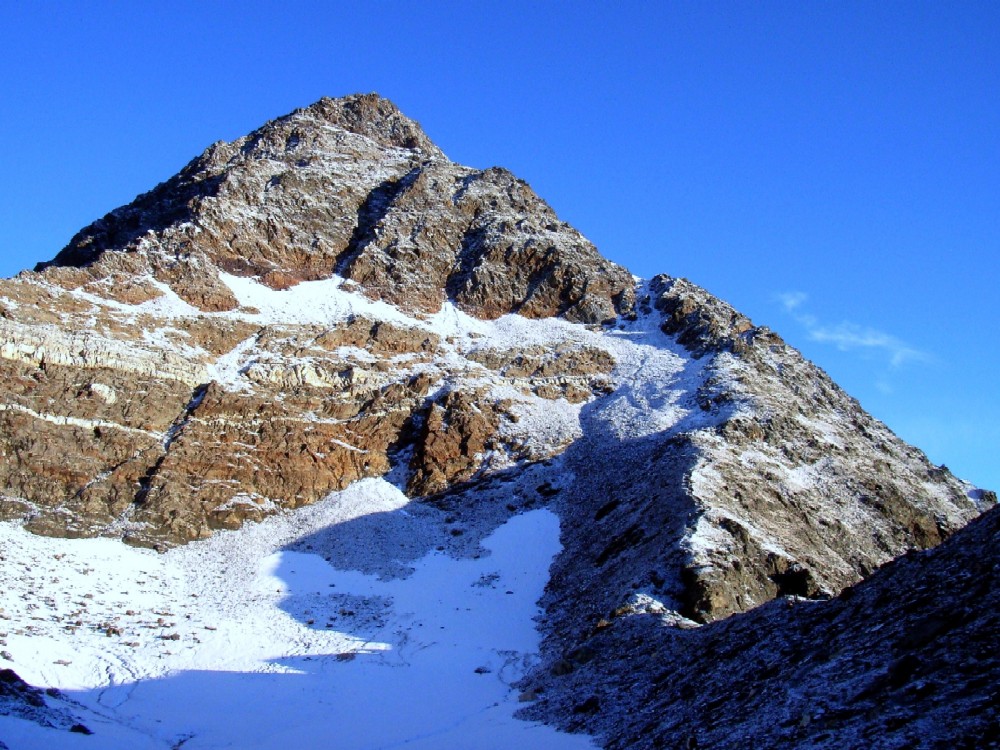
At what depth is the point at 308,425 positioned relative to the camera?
48.2m

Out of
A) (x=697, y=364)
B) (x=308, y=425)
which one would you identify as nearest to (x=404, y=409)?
(x=308, y=425)

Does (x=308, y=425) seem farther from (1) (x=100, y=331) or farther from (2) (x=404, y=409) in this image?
(1) (x=100, y=331)

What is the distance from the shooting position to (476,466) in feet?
158

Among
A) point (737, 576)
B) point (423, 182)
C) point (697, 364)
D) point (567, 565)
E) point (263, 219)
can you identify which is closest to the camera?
point (737, 576)

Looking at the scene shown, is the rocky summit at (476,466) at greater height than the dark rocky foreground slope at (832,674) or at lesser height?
greater

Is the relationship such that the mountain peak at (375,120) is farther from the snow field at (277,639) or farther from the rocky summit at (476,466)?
the snow field at (277,639)

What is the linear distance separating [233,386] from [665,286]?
39679mm

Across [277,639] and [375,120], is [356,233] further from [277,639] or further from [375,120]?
[277,639]

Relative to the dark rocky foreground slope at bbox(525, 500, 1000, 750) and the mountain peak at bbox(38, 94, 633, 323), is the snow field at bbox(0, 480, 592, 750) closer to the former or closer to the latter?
the dark rocky foreground slope at bbox(525, 500, 1000, 750)

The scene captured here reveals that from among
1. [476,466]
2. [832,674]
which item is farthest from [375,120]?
[832,674]

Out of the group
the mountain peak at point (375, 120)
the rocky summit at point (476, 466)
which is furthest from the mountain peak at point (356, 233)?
the mountain peak at point (375, 120)

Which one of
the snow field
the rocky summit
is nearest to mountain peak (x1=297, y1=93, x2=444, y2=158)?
the rocky summit

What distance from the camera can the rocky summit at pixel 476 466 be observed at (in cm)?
1738

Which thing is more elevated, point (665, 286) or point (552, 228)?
point (552, 228)
